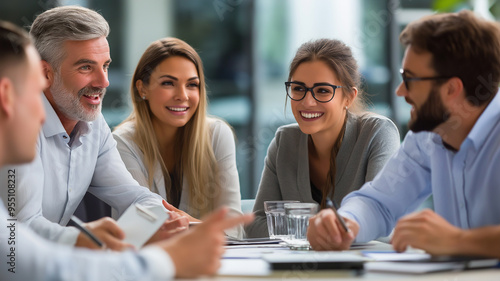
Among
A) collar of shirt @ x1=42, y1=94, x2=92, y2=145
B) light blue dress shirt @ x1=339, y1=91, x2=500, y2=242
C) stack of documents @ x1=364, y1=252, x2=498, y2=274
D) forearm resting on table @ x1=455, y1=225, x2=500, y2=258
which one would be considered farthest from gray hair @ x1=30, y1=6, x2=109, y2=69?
forearm resting on table @ x1=455, y1=225, x2=500, y2=258

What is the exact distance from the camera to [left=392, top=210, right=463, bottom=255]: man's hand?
1.53 m

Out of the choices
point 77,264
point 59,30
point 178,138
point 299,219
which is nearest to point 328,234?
point 299,219

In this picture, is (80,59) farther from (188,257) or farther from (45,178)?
(188,257)

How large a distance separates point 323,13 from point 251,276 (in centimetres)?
497

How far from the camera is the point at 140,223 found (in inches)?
70.6

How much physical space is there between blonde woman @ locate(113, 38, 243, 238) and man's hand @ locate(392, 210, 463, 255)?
5.52 ft

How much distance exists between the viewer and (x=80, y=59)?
2713mm

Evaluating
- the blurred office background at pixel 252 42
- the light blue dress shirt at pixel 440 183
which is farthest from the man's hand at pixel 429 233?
the blurred office background at pixel 252 42

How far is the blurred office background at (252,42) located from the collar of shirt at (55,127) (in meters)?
2.72

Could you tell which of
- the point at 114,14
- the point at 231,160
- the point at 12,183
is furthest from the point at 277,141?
the point at 114,14

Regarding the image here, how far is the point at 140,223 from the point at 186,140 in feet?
5.56

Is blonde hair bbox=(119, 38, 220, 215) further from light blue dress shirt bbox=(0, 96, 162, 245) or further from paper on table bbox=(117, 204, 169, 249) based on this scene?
paper on table bbox=(117, 204, 169, 249)

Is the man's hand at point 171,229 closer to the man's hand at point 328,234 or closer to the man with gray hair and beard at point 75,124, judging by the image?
the man with gray hair and beard at point 75,124

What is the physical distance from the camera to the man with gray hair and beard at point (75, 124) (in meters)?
2.53
